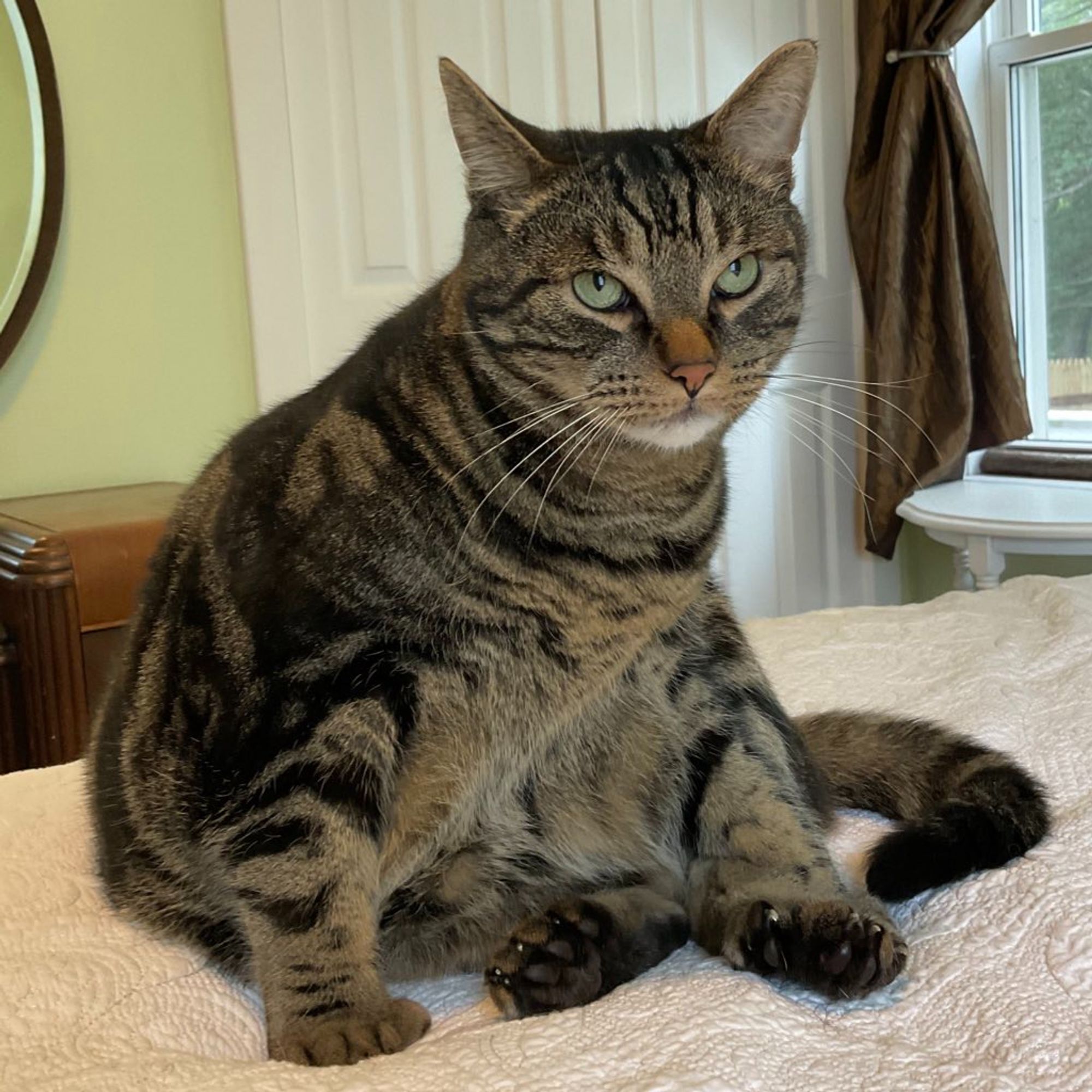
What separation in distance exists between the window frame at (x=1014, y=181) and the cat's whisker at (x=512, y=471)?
213 cm

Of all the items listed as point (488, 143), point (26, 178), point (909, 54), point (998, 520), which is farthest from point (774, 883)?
point (909, 54)

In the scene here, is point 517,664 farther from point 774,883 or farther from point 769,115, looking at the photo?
point 769,115

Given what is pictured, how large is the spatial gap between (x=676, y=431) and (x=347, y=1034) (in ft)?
1.65

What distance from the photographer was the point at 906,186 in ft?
8.70

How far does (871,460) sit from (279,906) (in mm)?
2248

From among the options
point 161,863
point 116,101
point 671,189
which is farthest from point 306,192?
point 161,863

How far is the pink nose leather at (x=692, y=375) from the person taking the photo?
0.93 m

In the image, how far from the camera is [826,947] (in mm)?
815

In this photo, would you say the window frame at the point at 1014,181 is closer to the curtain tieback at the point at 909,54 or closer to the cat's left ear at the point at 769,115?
the curtain tieback at the point at 909,54

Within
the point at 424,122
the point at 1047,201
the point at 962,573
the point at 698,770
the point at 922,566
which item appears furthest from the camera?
the point at 922,566

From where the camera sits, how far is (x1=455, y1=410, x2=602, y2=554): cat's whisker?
920 millimetres

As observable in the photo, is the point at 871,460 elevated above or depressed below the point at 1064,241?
below

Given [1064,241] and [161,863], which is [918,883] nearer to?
[161,863]

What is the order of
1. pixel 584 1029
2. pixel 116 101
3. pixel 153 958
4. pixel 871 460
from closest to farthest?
pixel 584 1029 < pixel 153 958 < pixel 116 101 < pixel 871 460
